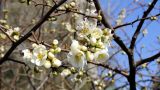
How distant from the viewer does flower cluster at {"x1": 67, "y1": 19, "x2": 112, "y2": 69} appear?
2295 millimetres

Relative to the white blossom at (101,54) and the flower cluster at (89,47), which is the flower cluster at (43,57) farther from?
the white blossom at (101,54)

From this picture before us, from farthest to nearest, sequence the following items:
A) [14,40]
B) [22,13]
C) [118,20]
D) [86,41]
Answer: [22,13] → [118,20] → [14,40] → [86,41]

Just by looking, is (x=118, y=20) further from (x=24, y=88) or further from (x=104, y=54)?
(x=104, y=54)

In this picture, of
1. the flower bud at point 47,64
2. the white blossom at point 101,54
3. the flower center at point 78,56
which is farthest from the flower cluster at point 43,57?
the white blossom at point 101,54

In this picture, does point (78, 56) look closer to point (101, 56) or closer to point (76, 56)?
point (76, 56)

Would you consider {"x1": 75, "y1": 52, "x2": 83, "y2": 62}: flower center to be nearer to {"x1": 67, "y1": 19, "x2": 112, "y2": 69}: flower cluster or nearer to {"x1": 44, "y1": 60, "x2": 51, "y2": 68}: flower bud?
{"x1": 67, "y1": 19, "x2": 112, "y2": 69}: flower cluster

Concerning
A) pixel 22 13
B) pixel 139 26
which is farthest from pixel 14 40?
pixel 22 13

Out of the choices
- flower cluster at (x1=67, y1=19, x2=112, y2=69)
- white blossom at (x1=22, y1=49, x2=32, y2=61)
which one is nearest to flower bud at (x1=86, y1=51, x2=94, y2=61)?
flower cluster at (x1=67, y1=19, x2=112, y2=69)

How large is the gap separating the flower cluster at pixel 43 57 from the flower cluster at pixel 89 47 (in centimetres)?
9

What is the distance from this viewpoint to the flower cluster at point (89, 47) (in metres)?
2.29

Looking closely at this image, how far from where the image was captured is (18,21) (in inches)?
398

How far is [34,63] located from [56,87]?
502 centimetres

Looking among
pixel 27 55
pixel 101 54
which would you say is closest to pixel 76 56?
pixel 101 54

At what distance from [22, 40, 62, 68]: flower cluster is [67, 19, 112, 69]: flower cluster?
9 cm
